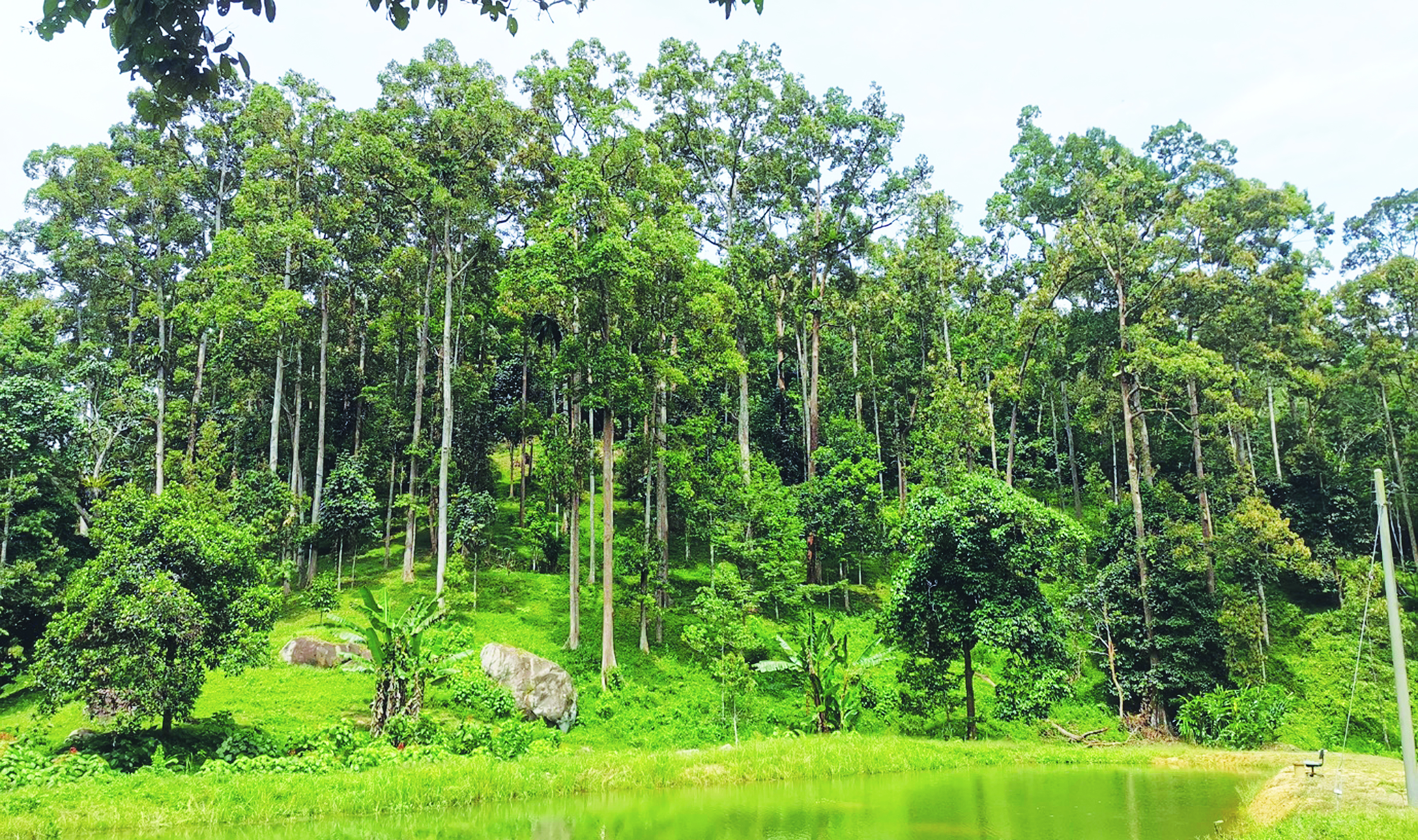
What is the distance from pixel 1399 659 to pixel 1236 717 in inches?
509

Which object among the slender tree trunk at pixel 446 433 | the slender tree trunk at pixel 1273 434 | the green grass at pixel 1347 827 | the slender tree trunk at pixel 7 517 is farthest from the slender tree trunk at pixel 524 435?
the slender tree trunk at pixel 1273 434

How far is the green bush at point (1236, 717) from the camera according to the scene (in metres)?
21.6

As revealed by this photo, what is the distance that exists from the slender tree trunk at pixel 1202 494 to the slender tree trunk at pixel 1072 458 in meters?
9.77

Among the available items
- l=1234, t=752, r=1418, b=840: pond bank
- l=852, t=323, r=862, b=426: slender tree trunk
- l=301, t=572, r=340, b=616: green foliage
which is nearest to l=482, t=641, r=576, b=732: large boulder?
l=301, t=572, r=340, b=616: green foliage

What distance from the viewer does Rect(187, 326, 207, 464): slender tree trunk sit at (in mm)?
30381

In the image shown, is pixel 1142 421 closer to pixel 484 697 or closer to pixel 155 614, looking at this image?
pixel 484 697

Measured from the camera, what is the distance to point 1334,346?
34219 mm

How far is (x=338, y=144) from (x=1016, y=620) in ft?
78.4

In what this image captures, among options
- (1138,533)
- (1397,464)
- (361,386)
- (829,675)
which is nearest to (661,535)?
(829,675)

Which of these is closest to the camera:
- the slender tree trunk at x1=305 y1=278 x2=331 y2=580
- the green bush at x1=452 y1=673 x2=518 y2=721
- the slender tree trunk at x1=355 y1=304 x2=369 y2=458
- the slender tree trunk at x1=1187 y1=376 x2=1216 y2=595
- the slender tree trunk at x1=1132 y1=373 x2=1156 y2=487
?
the green bush at x1=452 y1=673 x2=518 y2=721

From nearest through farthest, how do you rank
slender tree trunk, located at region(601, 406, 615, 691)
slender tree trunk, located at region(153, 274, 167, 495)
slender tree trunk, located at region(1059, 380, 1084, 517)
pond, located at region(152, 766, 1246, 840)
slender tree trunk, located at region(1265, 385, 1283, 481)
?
pond, located at region(152, 766, 1246, 840) → slender tree trunk, located at region(601, 406, 615, 691) → slender tree trunk, located at region(153, 274, 167, 495) → slender tree trunk, located at region(1265, 385, 1283, 481) → slender tree trunk, located at region(1059, 380, 1084, 517)

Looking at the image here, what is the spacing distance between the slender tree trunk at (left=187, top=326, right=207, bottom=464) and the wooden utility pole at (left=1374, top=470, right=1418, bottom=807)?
3243cm

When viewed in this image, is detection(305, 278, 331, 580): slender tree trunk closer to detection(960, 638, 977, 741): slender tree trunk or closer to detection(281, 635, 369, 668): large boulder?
detection(281, 635, 369, 668): large boulder

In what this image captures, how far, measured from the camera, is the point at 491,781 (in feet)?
43.5
